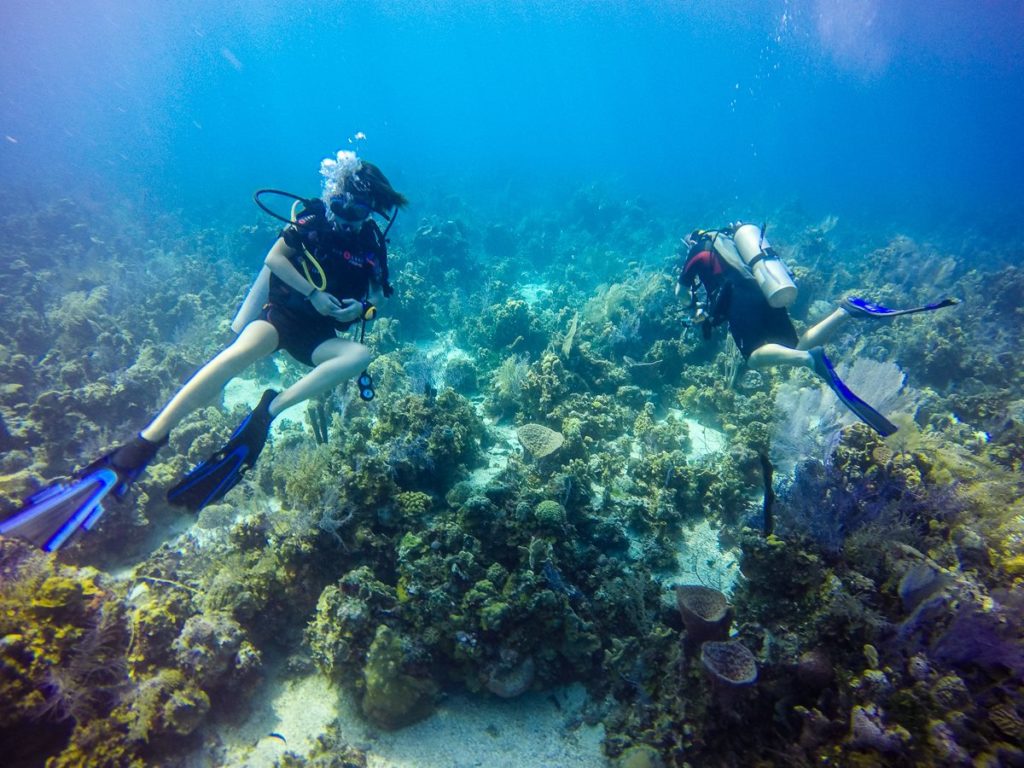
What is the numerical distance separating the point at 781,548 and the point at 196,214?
41.3 meters

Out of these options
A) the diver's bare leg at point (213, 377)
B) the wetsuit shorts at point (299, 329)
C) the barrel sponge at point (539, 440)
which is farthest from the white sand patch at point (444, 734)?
the wetsuit shorts at point (299, 329)

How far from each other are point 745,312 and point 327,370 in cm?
592

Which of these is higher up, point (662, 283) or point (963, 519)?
point (662, 283)

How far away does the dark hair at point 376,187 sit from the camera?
4.61 m

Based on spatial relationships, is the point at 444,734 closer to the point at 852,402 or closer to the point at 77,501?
Answer: the point at 77,501

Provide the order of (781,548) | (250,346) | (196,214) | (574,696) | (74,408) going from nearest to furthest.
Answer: (781,548) → (574,696) → (250,346) → (74,408) → (196,214)

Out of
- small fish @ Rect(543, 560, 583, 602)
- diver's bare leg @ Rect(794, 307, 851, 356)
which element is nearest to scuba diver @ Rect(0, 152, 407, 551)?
small fish @ Rect(543, 560, 583, 602)

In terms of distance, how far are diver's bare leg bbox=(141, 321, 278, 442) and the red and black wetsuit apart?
20.6ft

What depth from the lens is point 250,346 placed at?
4.36 metres

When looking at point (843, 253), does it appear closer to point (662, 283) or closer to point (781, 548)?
point (662, 283)

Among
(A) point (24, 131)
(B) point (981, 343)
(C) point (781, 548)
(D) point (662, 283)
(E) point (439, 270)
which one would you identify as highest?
(A) point (24, 131)

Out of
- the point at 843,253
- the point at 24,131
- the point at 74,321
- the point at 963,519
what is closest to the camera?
the point at 963,519

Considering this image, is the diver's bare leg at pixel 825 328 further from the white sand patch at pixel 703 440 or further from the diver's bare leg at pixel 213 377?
the diver's bare leg at pixel 213 377

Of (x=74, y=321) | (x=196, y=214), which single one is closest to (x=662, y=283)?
(x=74, y=321)
